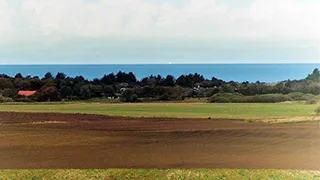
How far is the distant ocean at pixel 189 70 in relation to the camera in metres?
7.19

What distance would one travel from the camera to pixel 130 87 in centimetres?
744

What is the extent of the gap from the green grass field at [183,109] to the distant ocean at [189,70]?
17.6 inches

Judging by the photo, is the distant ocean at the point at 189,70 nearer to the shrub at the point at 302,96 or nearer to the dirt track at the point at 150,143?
the shrub at the point at 302,96

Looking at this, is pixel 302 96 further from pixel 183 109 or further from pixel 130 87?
pixel 130 87

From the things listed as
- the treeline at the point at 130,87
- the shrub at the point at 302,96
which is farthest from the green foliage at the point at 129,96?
the shrub at the point at 302,96

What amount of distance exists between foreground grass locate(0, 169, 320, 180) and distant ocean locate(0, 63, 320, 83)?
61.3 inches

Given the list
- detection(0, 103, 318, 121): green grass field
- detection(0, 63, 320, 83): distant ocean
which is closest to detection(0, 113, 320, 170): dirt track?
detection(0, 103, 318, 121): green grass field

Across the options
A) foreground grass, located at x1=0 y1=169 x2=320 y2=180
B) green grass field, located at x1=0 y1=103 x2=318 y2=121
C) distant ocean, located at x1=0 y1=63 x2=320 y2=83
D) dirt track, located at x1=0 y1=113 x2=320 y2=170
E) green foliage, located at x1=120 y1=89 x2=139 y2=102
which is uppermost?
distant ocean, located at x1=0 y1=63 x2=320 y2=83

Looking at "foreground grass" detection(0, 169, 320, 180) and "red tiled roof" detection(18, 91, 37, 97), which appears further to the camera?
"red tiled roof" detection(18, 91, 37, 97)

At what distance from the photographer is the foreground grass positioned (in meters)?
6.30

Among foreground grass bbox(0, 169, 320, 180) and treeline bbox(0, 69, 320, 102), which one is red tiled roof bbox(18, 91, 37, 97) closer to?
treeline bbox(0, 69, 320, 102)

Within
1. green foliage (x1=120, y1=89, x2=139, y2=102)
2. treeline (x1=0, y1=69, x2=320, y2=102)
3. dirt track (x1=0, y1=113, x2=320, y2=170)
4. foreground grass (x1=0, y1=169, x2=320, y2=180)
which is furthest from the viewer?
green foliage (x1=120, y1=89, x2=139, y2=102)

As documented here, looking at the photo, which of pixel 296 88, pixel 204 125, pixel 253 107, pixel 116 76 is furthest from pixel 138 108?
pixel 296 88

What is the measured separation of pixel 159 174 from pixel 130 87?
1.68 m
